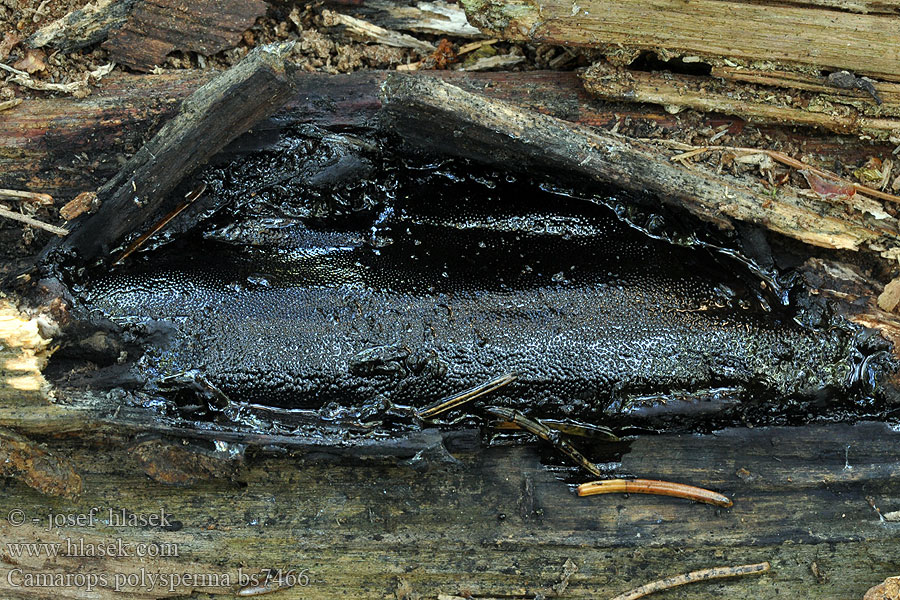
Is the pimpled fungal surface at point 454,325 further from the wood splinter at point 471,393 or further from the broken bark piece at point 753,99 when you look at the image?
Result: the broken bark piece at point 753,99

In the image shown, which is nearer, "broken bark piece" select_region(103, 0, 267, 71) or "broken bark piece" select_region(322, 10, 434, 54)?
"broken bark piece" select_region(103, 0, 267, 71)

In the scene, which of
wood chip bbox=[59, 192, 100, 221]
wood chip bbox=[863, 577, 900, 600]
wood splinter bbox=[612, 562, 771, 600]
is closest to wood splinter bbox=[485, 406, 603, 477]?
wood splinter bbox=[612, 562, 771, 600]

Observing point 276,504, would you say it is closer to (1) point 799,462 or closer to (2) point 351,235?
(2) point 351,235

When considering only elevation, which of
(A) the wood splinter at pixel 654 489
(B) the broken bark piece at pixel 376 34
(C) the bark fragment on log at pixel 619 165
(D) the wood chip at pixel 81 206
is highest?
(B) the broken bark piece at pixel 376 34

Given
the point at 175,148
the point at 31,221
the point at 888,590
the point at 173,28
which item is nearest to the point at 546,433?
the point at 888,590

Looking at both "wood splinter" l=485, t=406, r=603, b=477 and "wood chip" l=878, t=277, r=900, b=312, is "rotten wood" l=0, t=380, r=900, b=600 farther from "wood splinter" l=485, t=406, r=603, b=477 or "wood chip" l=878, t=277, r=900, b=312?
"wood chip" l=878, t=277, r=900, b=312

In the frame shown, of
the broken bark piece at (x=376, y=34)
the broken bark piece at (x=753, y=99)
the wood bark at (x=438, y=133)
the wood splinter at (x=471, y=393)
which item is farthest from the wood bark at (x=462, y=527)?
the broken bark piece at (x=376, y=34)

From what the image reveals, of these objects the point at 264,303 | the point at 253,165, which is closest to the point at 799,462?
the point at 264,303
